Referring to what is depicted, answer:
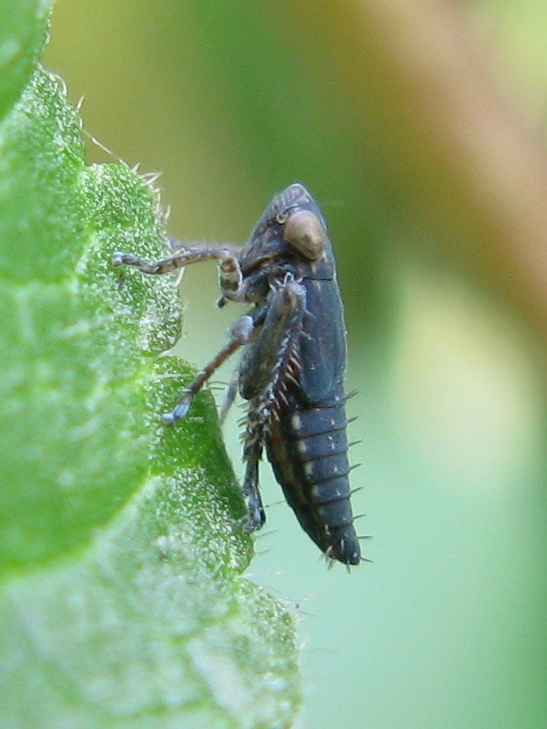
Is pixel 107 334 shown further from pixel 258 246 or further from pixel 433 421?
pixel 433 421

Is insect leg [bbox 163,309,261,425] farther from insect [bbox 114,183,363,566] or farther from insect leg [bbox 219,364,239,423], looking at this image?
insect leg [bbox 219,364,239,423]

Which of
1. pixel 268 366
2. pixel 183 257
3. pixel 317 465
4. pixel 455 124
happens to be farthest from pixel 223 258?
pixel 455 124

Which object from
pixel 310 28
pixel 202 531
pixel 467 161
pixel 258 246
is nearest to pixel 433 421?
pixel 467 161

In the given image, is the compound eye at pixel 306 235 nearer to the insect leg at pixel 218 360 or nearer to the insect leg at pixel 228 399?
the insect leg at pixel 218 360

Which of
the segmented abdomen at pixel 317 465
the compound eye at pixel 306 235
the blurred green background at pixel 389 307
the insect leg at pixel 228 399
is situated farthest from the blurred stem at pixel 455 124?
the segmented abdomen at pixel 317 465

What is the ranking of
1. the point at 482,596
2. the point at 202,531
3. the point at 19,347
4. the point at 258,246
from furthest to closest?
1. the point at 482,596
2. the point at 258,246
3. the point at 202,531
4. the point at 19,347
